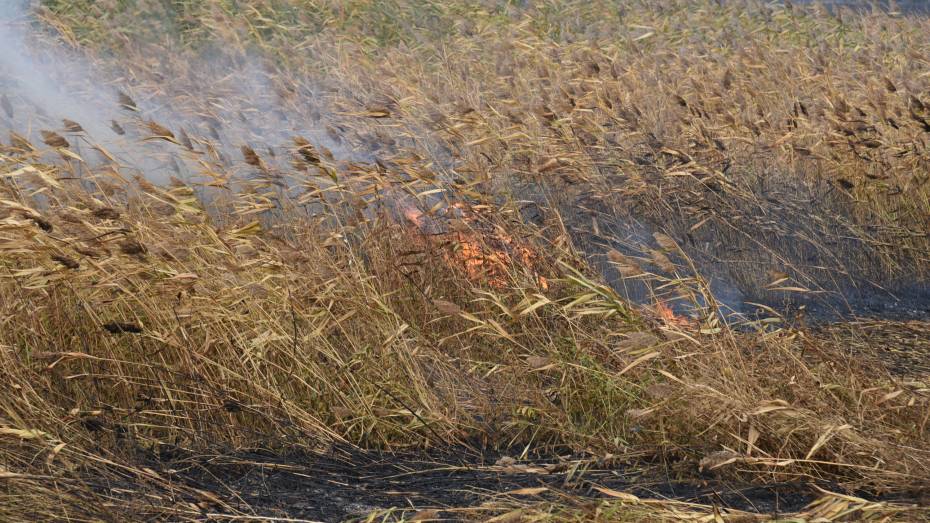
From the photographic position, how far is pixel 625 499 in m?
2.18

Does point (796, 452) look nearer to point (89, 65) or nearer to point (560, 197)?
point (560, 197)

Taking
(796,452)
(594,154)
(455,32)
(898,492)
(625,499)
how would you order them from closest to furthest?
(625,499) → (898,492) → (796,452) → (594,154) → (455,32)

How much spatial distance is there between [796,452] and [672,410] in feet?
1.00

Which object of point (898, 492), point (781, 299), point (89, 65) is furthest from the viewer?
point (89, 65)

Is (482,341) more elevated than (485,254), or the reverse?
(485,254)

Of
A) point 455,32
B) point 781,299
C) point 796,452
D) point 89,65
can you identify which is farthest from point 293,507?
point 455,32

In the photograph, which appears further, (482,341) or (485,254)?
(485,254)

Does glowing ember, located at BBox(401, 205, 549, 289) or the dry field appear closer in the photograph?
the dry field

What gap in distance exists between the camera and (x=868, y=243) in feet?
15.8

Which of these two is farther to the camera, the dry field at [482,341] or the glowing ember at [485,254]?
the glowing ember at [485,254]

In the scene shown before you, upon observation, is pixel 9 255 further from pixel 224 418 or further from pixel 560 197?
pixel 560 197

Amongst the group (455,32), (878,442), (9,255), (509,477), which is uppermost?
(9,255)

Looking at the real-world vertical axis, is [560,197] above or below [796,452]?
below

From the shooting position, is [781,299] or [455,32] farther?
[455,32]
